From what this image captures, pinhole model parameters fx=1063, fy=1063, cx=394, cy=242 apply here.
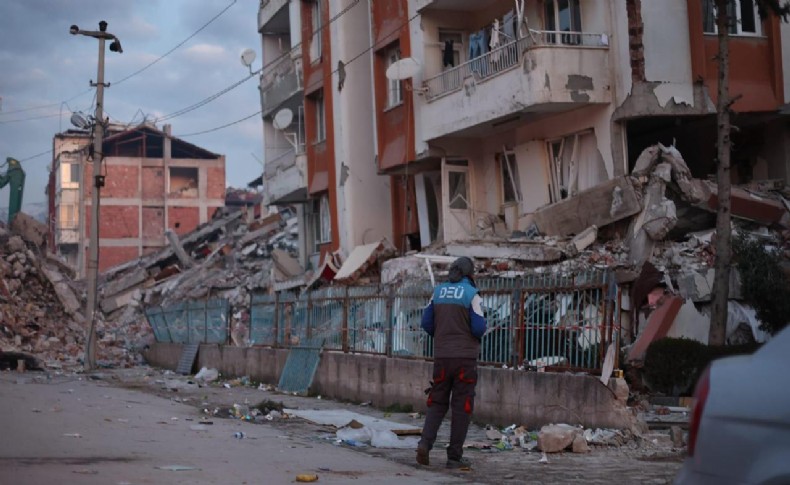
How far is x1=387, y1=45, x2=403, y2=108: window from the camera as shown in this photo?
1105 inches

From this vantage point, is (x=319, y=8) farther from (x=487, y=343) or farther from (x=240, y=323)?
(x=487, y=343)

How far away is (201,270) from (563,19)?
3106cm

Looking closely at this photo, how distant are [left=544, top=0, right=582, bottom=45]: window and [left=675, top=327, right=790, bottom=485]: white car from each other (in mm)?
18675

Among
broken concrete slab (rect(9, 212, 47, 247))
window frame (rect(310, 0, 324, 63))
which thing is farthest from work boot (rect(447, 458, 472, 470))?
broken concrete slab (rect(9, 212, 47, 247))

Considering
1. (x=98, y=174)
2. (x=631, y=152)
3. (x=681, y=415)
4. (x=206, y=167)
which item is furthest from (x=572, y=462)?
(x=206, y=167)

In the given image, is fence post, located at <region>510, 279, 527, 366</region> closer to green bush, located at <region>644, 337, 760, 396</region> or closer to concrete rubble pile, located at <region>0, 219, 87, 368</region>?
green bush, located at <region>644, 337, 760, 396</region>

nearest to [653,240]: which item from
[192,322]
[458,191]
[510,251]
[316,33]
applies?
[510,251]

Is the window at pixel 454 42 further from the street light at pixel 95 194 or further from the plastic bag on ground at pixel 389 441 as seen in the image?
the plastic bag on ground at pixel 389 441

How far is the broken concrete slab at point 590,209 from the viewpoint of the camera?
2125 centimetres

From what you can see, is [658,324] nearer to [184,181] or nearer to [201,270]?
[201,270]

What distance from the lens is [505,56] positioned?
23.3m

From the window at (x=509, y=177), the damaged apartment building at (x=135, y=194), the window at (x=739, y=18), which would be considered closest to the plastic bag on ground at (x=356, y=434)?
the window at (x=739, y=18)

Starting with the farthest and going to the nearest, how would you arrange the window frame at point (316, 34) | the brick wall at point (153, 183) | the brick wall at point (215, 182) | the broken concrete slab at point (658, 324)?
the brick wall at point (215, 182) < the brick wall at point (153, 183) < the window frame at point (316, 34) < the broken concrete slab at point (658, 324)

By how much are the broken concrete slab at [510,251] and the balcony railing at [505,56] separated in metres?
3.69
